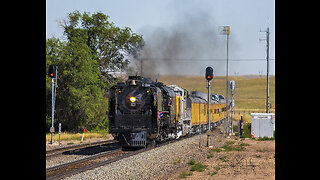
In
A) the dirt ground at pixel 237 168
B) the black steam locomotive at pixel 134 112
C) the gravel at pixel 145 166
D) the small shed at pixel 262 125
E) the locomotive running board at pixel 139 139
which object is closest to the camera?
the gravel at pixel 145 166

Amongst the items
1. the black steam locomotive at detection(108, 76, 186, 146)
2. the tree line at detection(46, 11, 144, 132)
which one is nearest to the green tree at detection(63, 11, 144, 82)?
the tree line at detection(46, 11, 144, 132)

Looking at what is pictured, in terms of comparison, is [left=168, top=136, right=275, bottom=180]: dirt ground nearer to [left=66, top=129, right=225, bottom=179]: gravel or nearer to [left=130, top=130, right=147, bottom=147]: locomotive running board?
[left=66, top=129, right=225, bottom=179]: gravel

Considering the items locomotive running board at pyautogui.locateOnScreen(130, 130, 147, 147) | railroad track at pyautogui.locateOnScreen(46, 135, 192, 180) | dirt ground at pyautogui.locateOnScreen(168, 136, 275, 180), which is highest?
locomotive running board at pyautogui.locateOnScreen(130, 130, 147, 147)

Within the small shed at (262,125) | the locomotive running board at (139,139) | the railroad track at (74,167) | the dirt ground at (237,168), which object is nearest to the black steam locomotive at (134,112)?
the locomotive running board at (139,139)

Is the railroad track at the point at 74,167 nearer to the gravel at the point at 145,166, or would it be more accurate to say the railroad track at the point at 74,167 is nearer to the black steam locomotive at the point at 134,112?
the gravel at the point at 145,166

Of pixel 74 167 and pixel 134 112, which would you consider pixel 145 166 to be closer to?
pixel 74 167

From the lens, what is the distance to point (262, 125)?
34.9 meters

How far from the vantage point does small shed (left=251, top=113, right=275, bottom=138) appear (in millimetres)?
34062

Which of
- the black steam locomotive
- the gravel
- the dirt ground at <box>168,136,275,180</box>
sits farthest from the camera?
the black steam locomotive

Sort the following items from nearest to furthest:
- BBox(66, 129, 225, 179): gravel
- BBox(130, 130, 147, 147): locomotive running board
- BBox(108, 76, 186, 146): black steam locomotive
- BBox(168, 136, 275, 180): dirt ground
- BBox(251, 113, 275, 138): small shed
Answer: BBox(66, 129, 225, 179): gravel
BBox(168, 136, 275, 180): dirt ground
BBox(108, 76, 186, 146): black steam locomotive
BBox(130, 130, 147, 147): locomotive running board
BBox(251, 113, 275, 138): small shed

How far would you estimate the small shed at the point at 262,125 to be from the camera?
34.1 m
